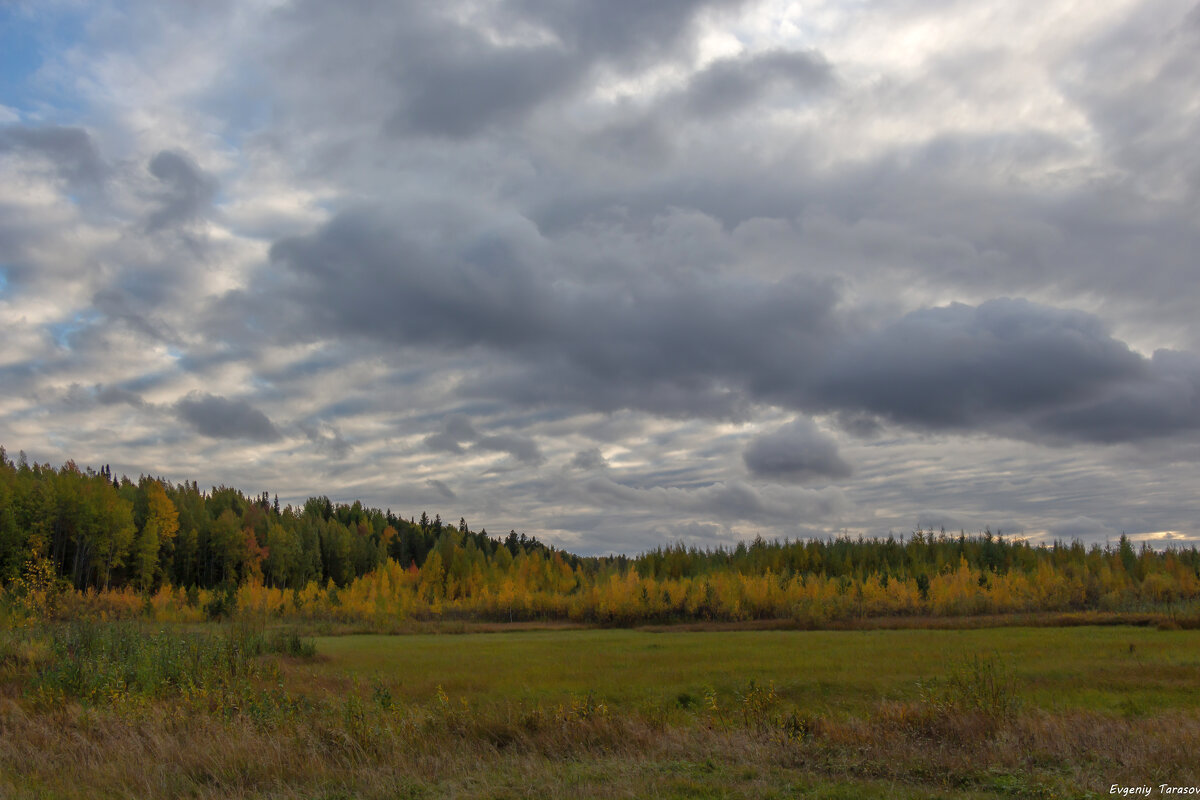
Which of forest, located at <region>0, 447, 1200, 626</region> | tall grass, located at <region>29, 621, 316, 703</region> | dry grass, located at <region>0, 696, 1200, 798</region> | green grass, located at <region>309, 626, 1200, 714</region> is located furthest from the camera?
forest, located at <region>0, 447, 1200, 626</region>

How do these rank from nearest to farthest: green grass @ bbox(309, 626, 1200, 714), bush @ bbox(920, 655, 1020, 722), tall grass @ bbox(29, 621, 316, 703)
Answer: bush @ bbox(920, 655, 1020, 722) → tall grass @ bbox(29, 621, 316, 703) → green grass @ bbox(309, 626, 1200, 714)

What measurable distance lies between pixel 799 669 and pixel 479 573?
11123 centimetres

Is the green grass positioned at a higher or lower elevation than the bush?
lower

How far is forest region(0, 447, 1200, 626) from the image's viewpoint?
95.6 metres

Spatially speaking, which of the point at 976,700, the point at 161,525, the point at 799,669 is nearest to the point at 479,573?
the point at 161,525

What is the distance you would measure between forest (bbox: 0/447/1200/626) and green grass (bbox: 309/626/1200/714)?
36907mm

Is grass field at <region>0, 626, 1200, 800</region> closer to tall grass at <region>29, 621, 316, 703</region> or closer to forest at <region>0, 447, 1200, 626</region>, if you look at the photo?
Result: tall grass at <region>29, 621, 316, 703</region>

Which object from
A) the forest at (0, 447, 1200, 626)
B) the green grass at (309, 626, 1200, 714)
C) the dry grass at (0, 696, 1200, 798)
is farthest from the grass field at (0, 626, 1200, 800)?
the forest at (0, 447, 1200, 626)

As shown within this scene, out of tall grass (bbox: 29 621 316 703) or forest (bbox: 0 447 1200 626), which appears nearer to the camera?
tall grass (bbox: 29 621 316 703)

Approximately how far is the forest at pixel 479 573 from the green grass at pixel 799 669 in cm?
3691

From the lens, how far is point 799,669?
112ft

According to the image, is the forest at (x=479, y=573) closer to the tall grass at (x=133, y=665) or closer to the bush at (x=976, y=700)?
the tall grass at (x=133, y=665)

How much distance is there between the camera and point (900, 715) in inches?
701

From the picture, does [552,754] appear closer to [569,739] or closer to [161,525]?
[569,739]
